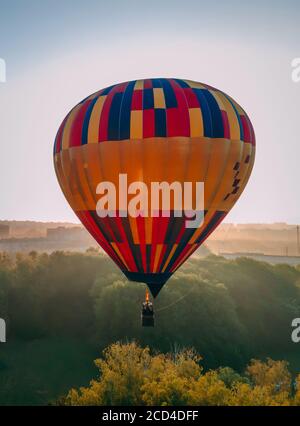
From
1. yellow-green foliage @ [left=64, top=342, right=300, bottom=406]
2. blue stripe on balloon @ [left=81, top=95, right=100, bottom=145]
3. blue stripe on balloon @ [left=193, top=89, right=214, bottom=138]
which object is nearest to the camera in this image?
blue stripe on balloon @ [left=193, top=89, right=214, bottom=138]

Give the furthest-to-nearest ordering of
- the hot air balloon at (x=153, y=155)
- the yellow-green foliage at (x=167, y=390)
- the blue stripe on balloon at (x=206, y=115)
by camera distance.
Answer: the yellow-green foliage at (x=167, y=390)
the blue stripe on balloon at (x=206, y=115)
the hot air balloon at (x=153, y=155)

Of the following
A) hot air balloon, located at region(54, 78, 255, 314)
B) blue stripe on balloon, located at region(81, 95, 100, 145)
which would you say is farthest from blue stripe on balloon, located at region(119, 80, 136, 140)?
blue stripe on balloon, located at region(81, 95, 100, 145)

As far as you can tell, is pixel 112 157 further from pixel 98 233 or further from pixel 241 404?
pixel 241 404

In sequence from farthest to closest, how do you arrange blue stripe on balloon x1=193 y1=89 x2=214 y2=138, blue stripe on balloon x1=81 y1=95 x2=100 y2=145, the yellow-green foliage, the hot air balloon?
1. the yellow-green foliage
2. blue stripe on balloon x1=81 y1=95 x2=100 y2=145
3. blue stripe on balloon x1=193 y1=89 x2=214 y2=138
4. the hot air balloon

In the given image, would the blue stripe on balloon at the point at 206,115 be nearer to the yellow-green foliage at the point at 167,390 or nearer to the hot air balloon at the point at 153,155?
the hot air balloon at the point at 153,155

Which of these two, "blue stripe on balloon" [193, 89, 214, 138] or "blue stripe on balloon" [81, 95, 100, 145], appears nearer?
"blue stripe on balloon" [193, 89, 214, 138]


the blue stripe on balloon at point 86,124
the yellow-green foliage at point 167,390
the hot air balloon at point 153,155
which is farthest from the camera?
the yellow-green foliage at point 167,390

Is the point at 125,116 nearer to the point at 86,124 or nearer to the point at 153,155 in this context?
the point at 86,124

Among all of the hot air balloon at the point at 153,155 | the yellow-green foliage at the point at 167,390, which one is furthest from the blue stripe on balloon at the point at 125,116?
the yellow-green foliage at the point at 167,390

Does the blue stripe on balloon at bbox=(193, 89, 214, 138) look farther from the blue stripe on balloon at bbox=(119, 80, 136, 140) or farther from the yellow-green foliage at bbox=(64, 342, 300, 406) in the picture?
the yellow-green foliage at bbox=(64, 342, 300, 406)
